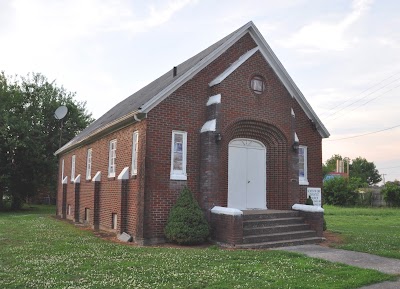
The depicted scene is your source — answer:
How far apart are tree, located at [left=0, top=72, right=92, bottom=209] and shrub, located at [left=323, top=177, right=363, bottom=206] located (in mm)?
25154

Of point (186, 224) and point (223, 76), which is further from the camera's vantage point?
point (223, 76)

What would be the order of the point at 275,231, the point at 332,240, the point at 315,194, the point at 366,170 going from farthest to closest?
1. the point at 366,170
2. the point at 315,194
3. the point at 332,240
4. the point at 275,231

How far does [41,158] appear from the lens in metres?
31.3

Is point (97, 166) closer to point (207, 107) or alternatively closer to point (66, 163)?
point (207, 107)

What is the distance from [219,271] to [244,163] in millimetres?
6969

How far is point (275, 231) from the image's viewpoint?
12078mm

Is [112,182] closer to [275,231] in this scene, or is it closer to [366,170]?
[275,231]

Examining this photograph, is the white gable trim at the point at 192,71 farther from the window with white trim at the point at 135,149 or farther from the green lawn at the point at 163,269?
the green lawn at the point at 163,269

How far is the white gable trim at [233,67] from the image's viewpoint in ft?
42.7

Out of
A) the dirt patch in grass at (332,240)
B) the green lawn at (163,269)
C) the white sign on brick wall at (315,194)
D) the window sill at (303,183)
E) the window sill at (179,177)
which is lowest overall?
the dirt patch in grass at (332,240)

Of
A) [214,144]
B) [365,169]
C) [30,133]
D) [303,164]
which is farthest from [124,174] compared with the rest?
[365,169]

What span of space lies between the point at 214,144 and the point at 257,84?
2999 millimetres

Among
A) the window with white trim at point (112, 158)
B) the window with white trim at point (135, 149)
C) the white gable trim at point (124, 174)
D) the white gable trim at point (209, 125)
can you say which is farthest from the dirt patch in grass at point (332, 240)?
the window with white trim at point (112, 158)

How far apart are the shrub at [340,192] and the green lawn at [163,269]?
102ft
